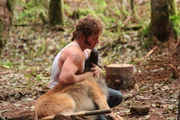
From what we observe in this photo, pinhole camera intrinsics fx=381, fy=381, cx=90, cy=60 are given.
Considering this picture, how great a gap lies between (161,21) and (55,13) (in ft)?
18.4

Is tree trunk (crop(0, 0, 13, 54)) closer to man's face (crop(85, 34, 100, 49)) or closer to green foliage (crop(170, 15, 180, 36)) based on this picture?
man's face (crop(85, 34, 100, 49))

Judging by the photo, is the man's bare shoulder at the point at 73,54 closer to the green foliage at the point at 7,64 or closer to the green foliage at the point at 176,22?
the green foliage at the point at 176,22

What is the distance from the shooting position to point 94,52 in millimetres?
4941

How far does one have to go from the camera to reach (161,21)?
11.5 m

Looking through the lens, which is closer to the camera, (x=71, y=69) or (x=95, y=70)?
(x=71, y=69)

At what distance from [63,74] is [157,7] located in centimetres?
753

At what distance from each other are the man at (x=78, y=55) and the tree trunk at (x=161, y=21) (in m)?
7.01

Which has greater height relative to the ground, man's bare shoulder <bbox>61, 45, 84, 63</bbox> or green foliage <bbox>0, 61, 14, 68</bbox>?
man's bare shoulder <bbox>61, 45, 84, 63</bbox>

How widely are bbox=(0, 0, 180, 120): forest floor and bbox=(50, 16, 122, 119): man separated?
62.5 inches

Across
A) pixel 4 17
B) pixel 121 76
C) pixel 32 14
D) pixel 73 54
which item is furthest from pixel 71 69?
pixel 32 14

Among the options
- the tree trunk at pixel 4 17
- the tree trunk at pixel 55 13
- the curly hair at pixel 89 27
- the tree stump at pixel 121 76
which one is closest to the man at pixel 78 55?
the curly hair at pixel 89 27

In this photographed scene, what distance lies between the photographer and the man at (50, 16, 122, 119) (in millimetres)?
4461

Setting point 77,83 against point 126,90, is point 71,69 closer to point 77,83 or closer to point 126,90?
point 77,83

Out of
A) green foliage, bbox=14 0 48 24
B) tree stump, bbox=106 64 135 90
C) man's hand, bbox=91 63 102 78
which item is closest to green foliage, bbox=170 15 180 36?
tree stump, bbox=106 64 135 90
